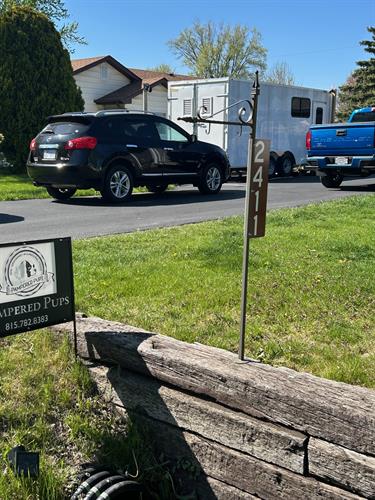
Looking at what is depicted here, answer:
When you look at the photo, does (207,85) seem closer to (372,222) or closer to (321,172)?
(321,172)

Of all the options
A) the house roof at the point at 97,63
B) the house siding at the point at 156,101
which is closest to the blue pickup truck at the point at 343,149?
the house siding at the point at 156,101

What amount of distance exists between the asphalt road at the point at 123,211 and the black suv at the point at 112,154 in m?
0.40

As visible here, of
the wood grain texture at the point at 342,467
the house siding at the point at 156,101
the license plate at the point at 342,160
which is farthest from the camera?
the house siding at the point at 156,101

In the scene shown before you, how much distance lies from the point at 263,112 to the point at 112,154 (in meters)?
8.37

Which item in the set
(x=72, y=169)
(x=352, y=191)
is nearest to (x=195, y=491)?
(x=72, y=169)

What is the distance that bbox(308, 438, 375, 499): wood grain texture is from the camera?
247 centimetres

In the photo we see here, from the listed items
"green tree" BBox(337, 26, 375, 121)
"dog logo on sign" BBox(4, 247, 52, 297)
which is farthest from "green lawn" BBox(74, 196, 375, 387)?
"green tree" BBox(337, 26, 375, 121)

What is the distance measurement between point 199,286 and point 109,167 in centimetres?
698

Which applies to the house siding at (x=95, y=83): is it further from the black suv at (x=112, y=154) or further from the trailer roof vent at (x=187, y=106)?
the black suv at (x=112, y=154)

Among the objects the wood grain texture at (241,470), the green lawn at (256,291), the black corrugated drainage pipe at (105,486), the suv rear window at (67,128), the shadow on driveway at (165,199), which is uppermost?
the suv rear window at (67,128)

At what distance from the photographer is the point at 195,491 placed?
2.98 meters

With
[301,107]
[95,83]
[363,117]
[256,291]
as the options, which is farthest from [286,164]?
[95,83]

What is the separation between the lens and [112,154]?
442 inches

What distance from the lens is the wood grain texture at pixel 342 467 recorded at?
2.47 m
